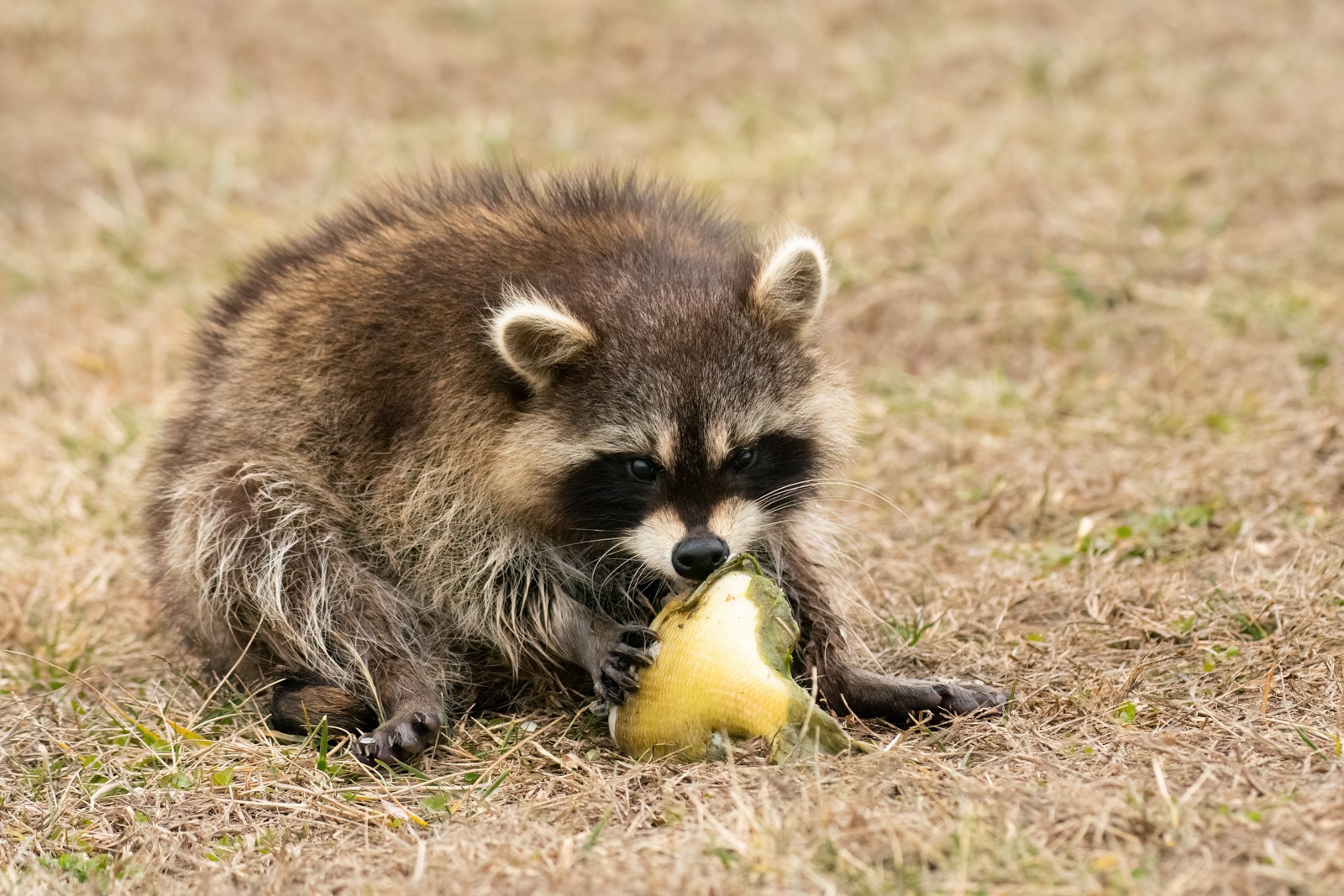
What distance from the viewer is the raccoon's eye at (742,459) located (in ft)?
12.4

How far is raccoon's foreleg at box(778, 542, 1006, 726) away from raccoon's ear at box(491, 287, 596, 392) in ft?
2.75

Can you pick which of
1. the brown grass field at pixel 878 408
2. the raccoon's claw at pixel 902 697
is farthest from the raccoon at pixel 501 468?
the brown grass field at pixel 878 408

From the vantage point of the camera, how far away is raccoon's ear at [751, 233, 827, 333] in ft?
12.7

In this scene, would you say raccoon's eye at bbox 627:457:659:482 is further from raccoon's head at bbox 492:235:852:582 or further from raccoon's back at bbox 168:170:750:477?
raccoon's back at bbox 168:170:750:477

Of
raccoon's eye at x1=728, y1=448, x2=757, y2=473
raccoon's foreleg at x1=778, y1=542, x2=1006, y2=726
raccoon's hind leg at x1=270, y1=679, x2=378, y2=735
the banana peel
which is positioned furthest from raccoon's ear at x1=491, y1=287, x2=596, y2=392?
raccoon's hind leg at x1=270, y1=679, x2=378, y2=735

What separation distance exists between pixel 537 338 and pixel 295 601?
100 cm

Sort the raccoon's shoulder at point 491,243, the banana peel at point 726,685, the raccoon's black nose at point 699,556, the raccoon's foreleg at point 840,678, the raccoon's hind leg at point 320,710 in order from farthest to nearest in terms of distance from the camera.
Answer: the raccoon's shoulder at point 491,243, the raccoon's hind leg at point 320,710, the raccoon's foreleg at point 840,678, the raccoon's black nose at point 699,556, the banana peel at point 726,685

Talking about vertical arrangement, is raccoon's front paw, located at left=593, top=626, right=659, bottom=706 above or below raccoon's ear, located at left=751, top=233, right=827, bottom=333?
below

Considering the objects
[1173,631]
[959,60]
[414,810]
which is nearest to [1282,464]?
[1173,631]

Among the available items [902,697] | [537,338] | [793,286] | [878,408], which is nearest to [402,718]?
[537,338]

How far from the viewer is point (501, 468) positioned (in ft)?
12.8

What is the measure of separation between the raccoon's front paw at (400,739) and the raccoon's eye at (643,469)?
2.63ft

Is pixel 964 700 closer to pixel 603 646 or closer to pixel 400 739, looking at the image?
pixel 603 646

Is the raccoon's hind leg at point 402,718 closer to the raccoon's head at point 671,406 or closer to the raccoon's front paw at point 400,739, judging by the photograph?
the raccoon's front paw at point 400,739
